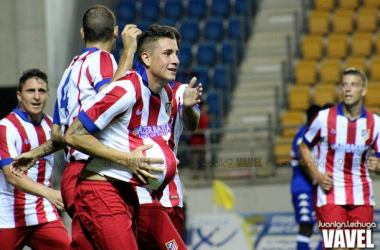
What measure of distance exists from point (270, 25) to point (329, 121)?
9114 mm

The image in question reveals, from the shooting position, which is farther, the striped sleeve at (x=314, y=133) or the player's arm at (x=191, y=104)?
the striped sleeve at (x=314, y=133)

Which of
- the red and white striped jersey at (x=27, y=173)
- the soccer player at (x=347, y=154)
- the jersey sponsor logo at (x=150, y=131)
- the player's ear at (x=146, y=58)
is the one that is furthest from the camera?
the soccer player at (x=347, y=154)

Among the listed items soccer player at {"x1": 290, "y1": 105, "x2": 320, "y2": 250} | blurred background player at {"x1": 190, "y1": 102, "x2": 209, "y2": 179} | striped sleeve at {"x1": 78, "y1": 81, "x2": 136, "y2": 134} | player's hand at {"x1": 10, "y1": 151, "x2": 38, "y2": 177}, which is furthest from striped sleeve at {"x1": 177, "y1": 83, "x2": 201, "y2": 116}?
blurred background player at {"x1": 190, "y1": 102, "x2": 209, "y2": 179}

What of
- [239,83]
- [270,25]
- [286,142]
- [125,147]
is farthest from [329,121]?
[270,25]

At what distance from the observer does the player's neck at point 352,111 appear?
7.50m

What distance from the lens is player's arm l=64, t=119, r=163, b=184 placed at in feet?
14.4

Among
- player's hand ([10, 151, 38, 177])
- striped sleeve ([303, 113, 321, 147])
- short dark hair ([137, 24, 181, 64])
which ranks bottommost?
striped sleeve ([303, 113, 321, 147])

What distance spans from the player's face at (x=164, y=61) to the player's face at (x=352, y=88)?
10.2 ft

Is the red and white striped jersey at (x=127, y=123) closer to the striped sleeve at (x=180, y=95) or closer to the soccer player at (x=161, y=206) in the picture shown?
the soccer player at (x=161, y=206)

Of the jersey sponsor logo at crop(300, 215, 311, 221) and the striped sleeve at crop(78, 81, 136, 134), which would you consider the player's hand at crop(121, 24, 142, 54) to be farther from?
the jersey sponsor logo at crop(300, 215, 311, 221)

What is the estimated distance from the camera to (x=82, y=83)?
523cm

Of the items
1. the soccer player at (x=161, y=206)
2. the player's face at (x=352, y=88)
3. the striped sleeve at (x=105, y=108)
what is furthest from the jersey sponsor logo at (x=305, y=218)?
the striped sleeve at (x=105, y=108)

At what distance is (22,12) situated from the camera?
12148mm

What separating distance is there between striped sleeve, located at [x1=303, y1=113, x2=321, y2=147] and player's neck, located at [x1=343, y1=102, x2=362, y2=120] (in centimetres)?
28
